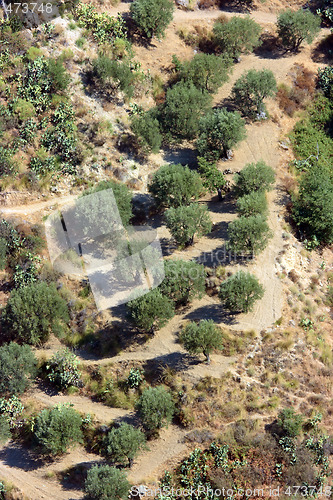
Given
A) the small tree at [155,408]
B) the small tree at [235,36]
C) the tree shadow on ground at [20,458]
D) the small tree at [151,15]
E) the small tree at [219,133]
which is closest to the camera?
the small tree at [155,408]

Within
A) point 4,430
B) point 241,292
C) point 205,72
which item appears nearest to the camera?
point 4,430

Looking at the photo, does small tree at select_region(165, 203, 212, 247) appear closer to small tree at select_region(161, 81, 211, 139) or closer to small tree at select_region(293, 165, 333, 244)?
small tree at select_region(293, 165, 333, 244)

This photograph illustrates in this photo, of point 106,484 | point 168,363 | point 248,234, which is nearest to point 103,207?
point 248,234

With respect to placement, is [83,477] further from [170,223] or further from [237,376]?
[170,223]

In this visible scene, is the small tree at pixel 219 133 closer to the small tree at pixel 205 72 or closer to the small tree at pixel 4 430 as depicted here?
the small tree at pixel 205 72

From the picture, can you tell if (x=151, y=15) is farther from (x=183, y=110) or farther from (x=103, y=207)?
(x=103, y=207)

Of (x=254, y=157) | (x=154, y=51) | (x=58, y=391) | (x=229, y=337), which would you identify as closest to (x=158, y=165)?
(x=254, y=157)

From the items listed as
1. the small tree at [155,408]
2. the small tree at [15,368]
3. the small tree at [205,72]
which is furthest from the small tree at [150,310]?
the small tree at [205,72]
